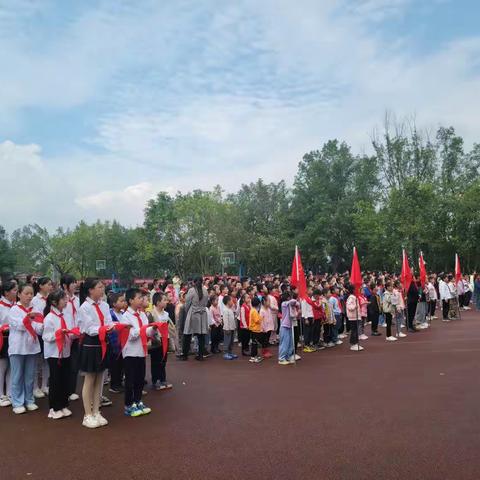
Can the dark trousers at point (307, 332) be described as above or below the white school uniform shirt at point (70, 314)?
below

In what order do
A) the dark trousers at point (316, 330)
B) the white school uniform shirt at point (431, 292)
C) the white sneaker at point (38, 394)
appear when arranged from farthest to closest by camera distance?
the white school uniform shirt at point (431, 292), the dark trousers at point (316, 330), the white sneaker at point (38, 394)

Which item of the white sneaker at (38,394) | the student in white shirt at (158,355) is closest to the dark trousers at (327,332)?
the student in white shirt at (158,355)

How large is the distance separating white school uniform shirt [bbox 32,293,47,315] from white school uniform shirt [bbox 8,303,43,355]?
349 mm

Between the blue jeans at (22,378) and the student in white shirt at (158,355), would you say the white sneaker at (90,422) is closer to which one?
the blue jeans at (22,378)

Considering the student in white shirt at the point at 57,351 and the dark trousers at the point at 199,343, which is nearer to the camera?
the student in white shirt at the point at 57,351

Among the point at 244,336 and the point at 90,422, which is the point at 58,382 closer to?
the point at 90,422

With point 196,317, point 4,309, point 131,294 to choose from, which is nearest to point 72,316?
point 131,294

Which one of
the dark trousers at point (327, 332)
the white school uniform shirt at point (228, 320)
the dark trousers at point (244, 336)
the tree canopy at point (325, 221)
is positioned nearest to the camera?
the dark trousers at point (244, 336)

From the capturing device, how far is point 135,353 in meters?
6.39

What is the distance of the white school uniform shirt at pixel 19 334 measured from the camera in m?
6.63

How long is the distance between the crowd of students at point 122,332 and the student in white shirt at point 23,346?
0.5 inches

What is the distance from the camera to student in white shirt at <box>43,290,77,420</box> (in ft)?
20.8

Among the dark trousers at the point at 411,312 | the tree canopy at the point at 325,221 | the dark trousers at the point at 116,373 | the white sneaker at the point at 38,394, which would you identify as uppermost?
the tree canopy at the point at 325,221

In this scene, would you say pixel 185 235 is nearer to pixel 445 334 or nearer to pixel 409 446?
pixel 445 334
